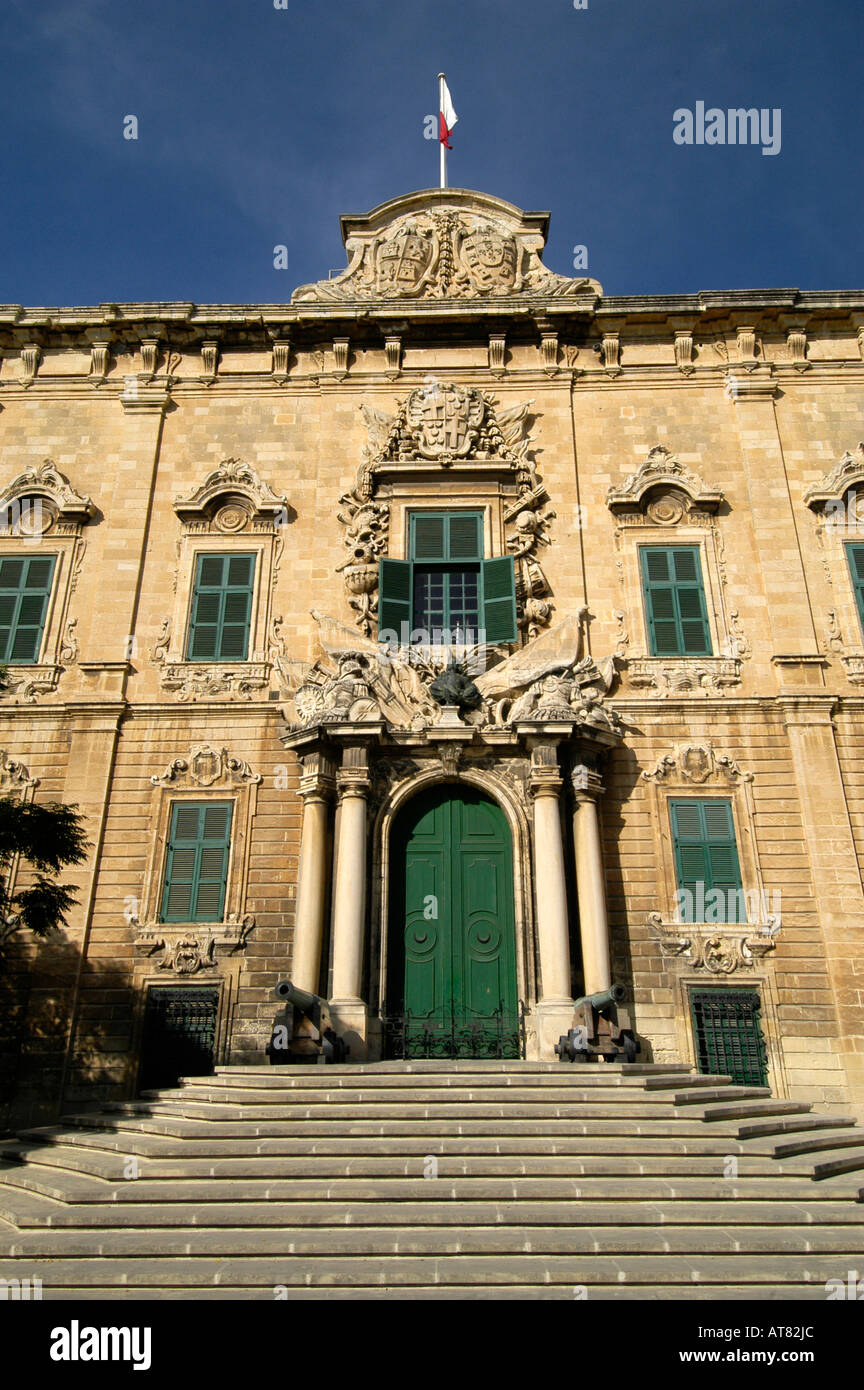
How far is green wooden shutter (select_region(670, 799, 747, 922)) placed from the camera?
45.0 ft

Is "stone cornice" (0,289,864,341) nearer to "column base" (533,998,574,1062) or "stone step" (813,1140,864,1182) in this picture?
"column base" (533,998,574,1062)

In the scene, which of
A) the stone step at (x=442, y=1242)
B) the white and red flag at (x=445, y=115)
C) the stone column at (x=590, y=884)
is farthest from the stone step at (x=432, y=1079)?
the white and red flag at (x=445, y=115)

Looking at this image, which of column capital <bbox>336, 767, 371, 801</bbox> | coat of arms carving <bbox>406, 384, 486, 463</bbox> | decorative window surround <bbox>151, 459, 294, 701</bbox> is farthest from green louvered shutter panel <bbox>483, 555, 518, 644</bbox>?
decorative window surround <bbox>151, 459, 294, 701</bbox>

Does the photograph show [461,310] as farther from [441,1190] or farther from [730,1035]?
[441,1190]

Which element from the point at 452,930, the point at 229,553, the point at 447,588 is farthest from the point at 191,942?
the point at 447,588

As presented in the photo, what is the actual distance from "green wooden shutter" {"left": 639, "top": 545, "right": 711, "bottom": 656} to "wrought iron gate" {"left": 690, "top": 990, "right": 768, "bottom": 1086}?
17.5ft

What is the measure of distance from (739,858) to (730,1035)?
2506mm

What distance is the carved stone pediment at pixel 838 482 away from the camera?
16047 mm

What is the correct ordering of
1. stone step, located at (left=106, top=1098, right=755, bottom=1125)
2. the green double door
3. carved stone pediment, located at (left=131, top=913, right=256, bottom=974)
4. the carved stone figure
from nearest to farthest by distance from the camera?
stone step, located at (left=106, top=1098, right=755, bottom=1125) → the green double door → carved stone pediment, located at (left=131, top=913, right=256, bottom=974) → the carved stone figure

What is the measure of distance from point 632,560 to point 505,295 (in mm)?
5818

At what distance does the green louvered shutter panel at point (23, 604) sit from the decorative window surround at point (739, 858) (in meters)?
10.3

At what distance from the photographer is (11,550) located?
643 inches
